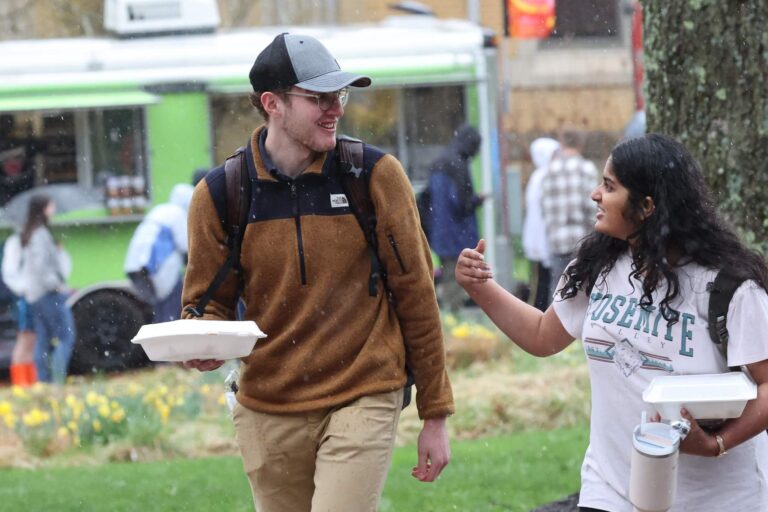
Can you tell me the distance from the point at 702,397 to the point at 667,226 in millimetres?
561

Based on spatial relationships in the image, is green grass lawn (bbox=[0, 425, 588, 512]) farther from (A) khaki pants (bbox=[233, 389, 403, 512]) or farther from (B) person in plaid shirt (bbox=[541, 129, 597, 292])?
(B) person in plaid shirt (bbox=[541, 129, 597, 292])

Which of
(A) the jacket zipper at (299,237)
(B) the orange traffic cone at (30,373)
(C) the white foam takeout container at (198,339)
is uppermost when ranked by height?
(A) the jacket zipper at (299,237)

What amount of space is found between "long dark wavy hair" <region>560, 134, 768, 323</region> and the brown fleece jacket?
0.57m

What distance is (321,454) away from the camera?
13.4 feet

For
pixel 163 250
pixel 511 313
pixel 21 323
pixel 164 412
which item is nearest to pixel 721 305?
pixel 511 313

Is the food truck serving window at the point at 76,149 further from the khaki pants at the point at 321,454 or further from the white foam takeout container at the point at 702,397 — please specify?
the white foam takeout container at the point at 702,397

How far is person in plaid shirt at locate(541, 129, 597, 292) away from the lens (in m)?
13.0

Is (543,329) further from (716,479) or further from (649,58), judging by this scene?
(649,58)

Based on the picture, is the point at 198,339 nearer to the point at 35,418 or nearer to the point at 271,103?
the point at 271,103

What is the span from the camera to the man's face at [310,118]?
412cm

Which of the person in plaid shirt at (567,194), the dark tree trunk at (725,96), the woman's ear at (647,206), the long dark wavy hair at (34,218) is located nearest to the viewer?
the woman's ear at (647,206)

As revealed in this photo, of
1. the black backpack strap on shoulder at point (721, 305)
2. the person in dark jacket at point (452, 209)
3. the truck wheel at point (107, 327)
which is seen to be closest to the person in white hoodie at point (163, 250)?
the truck wheel at point (107, 327)

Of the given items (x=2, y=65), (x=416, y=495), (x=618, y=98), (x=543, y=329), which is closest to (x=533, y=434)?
(x=416, y=495)

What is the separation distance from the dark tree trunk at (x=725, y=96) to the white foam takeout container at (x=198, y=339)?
2.65m
